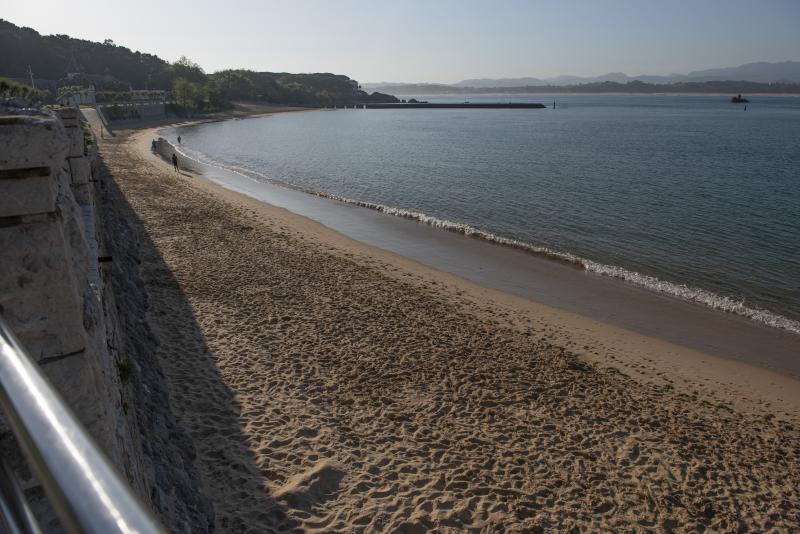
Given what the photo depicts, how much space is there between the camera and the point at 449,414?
27.6 ft

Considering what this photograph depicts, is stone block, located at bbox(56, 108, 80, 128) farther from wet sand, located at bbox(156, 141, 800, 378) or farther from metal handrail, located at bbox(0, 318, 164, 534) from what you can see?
wet sand, located at bbox(156, 141, 800, 378)

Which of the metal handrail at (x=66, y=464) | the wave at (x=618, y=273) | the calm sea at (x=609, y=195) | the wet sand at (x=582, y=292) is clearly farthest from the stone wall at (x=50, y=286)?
the calm sea at (x=609, y=195)

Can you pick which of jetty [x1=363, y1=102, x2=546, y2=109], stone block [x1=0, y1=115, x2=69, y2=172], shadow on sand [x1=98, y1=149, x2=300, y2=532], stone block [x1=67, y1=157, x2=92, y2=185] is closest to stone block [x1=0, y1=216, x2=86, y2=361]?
stone block [x1=0, y1=115, x2=69, y2=172]

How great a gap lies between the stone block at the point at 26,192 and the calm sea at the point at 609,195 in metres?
16.1

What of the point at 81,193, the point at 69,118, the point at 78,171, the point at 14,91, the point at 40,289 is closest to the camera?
the point at 40,289

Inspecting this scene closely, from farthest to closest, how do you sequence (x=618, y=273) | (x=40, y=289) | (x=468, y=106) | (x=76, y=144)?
(x=468, y=106) < (x=618, y=273) < (x=76, y=144) < (x=40, y=289)

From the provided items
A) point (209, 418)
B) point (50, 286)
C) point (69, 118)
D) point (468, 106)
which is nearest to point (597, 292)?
point (209, 418)

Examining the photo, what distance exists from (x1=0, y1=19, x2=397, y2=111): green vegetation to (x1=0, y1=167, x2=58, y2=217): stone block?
293 ft

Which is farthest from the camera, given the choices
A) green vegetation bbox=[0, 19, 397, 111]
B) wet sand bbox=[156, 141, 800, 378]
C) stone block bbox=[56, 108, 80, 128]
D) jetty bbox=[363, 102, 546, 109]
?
jetty bbox=[363, 102, 546, 109]

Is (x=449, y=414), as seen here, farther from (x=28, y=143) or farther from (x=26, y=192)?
(x=28, y=143)

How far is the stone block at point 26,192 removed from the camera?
260cm

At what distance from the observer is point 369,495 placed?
663cm

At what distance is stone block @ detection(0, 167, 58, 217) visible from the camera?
2596mm

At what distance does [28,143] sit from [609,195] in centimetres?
3012
